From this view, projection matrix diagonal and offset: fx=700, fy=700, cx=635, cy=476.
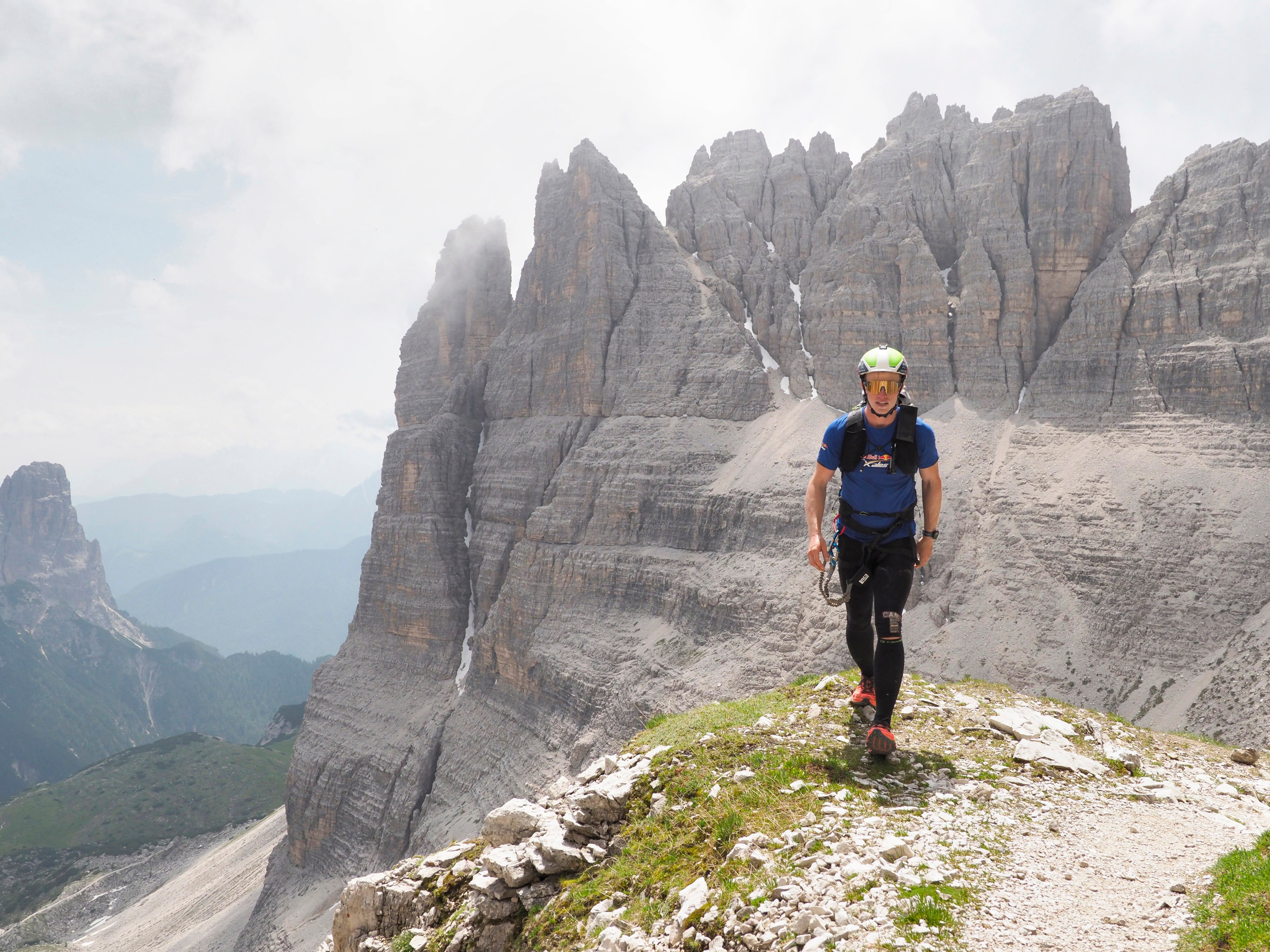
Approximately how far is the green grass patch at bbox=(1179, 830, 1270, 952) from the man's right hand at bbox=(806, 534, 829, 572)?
4.30 metres

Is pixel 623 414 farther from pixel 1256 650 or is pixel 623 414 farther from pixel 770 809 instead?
pixel 770 809

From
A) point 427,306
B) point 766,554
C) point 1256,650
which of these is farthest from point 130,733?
point 1256,650

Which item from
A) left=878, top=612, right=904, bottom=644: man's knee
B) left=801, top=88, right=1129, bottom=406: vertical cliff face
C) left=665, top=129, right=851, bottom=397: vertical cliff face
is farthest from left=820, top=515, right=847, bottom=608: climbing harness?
left=665, top=129, right=851, bottom=397: vertical cliff face

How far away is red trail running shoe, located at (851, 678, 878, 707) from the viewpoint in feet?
31.8

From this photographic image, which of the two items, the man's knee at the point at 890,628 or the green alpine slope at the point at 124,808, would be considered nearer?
the man's knee at the point at 890,628

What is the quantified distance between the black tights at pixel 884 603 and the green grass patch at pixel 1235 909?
10.5ft

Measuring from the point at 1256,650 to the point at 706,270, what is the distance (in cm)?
5167

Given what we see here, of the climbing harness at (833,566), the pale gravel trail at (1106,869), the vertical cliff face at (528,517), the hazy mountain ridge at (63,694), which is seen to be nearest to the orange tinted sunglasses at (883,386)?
the climbing harness at (833,566)

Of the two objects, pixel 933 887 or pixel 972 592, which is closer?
pixel 933 887

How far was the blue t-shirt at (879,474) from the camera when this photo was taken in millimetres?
8602

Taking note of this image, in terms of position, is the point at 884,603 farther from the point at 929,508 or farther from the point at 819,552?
the point at 929,508

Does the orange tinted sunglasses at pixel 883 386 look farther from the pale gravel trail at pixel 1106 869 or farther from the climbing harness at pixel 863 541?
the pale gravel trail at pixel 1106 869

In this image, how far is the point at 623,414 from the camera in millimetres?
62969

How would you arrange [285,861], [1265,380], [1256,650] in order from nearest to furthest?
[1256,650] → [1265,380] → [285,861]
